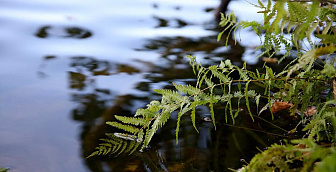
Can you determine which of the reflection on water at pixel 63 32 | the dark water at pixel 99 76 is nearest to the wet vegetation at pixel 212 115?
the dark water at pixel 99 76

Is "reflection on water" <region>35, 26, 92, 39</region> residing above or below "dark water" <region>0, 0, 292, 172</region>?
above

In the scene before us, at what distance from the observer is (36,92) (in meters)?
2.61

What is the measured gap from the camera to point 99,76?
117 inches

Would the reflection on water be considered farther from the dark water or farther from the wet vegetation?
the wet vegetation

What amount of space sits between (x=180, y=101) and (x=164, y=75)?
5.17 ft

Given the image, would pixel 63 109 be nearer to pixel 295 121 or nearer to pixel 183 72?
pixel 183 72

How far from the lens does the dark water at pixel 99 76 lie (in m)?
1.65

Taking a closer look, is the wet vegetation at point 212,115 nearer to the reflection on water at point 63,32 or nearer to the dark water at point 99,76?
the dark water at point 99,76

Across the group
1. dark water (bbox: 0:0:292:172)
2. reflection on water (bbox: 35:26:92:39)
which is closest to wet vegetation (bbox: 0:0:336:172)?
dark water (bbox: 0:0:292:172)

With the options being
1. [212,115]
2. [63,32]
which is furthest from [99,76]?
[212,115]

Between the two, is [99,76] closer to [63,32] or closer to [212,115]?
[63,32]

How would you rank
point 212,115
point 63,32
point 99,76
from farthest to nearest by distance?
point 63,32 → point 99,76 → point 212,115

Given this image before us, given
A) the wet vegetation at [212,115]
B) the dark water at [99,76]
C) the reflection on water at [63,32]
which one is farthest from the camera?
the reflection on water at [63,32]

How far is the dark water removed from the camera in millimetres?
1652
